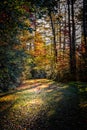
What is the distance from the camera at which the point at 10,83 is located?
44.5ft

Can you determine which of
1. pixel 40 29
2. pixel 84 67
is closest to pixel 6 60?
pixel 84 67

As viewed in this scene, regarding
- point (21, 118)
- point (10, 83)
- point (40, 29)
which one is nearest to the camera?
point (21, 118)

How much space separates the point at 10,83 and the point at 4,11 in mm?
7432

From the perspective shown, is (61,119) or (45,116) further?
(45,116)

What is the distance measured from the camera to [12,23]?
7.36m

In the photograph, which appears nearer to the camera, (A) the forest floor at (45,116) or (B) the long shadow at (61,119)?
(B) the long shadow at (61,119)

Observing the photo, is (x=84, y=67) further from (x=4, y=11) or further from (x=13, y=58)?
(x=4, y=11)

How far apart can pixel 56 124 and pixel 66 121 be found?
386 mm

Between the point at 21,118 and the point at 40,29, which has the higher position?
the point at 40,29

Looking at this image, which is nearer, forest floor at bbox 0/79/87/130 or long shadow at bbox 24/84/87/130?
long shadow at bbox 24/84/87/130

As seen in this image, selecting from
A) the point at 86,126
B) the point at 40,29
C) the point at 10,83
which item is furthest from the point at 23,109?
the point at 40,29

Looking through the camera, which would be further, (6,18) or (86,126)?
(6,18)

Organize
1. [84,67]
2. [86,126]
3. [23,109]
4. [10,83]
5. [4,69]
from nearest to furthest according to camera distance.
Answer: [86,126] → [23,109] → [4,69] → [10,83] → [84,67]

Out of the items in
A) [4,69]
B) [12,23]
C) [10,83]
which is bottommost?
[10,83]
